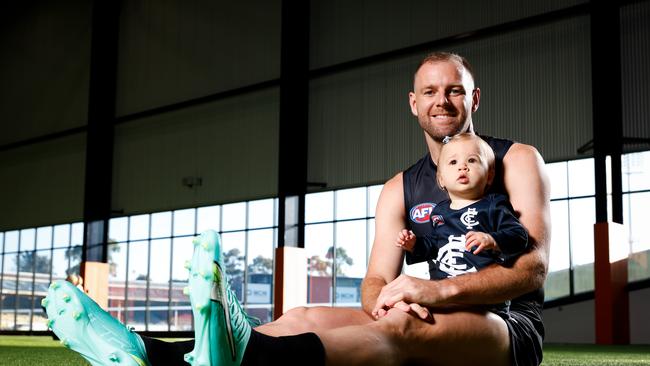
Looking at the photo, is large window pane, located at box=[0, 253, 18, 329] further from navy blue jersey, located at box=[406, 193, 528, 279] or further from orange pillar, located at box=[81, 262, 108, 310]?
navy blue jersey, located at box=[406, 193, 528, 279]

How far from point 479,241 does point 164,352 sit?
84 cm

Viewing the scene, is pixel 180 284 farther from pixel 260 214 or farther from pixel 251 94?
pixel 251 94

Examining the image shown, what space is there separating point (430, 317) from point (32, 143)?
22954 millimetres

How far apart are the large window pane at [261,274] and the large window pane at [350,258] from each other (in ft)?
9.01

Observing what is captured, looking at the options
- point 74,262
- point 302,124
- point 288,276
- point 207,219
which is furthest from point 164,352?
point 74,262

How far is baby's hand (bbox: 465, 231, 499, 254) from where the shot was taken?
83.6 inches

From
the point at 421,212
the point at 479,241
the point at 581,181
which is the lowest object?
the point at 479,241

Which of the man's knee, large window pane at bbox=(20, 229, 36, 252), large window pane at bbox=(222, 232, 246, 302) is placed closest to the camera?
the man's knee

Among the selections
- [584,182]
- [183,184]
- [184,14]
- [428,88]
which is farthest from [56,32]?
[428,88]

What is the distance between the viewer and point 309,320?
7.43 ft

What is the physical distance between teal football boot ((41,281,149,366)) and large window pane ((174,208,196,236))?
2059 centimetres

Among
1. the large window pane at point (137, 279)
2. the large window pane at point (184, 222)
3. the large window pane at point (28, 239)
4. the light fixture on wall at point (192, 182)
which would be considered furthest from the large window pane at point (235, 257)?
the large window pane at point (28, 239)

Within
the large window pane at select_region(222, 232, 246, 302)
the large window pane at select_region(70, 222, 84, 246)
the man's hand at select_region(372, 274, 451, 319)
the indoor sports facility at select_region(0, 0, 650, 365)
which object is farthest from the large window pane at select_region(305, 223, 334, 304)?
the man's hand at select_region(372, 274, 451, 319)

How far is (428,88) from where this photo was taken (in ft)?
8.91
